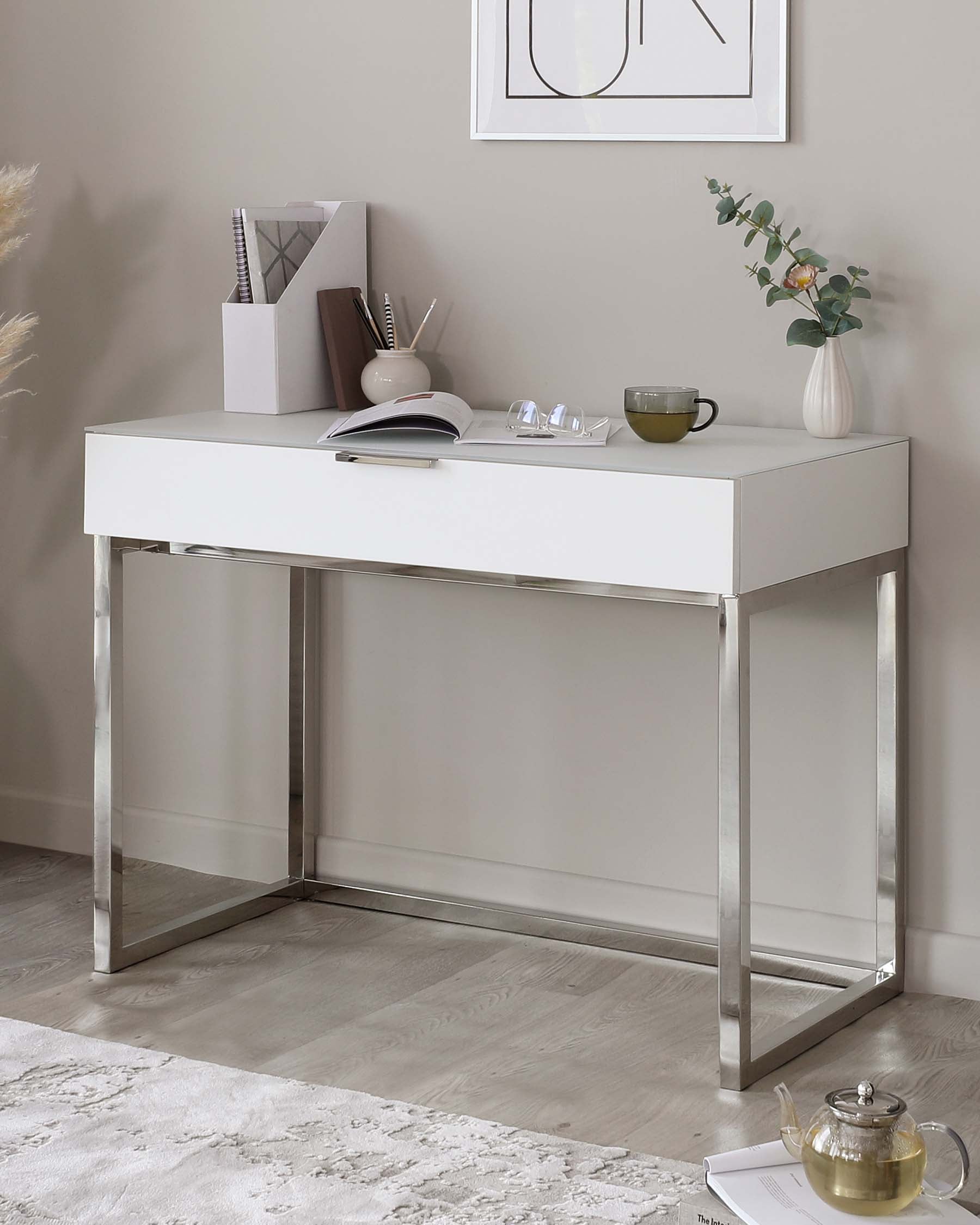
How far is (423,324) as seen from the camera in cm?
285

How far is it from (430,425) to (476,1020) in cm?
89

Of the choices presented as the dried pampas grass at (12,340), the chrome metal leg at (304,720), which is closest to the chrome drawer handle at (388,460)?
the chrome metal leg at (304,720)

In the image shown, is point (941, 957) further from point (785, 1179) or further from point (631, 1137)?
point (785, 1179)

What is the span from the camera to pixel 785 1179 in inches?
61.2

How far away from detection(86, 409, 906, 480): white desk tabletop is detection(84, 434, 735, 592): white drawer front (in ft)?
0.04

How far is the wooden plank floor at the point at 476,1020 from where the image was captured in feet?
7.52

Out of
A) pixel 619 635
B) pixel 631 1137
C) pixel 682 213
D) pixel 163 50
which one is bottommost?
pixel 631 1137

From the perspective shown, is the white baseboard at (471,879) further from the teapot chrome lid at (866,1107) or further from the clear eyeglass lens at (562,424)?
the teapot chrome lid at (866,1107)

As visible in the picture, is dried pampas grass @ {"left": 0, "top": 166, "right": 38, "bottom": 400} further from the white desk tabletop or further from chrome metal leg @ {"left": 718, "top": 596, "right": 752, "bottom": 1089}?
chrome metal leg @ {"left": 718, "top": 596, "right": 752, "bottom": 1089}

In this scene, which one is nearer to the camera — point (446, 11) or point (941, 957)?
point (941, 957)

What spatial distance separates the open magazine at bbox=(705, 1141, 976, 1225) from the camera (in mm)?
1477

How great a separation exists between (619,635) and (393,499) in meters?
0.59

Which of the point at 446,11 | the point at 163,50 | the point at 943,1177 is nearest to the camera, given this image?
the point at 943,1177

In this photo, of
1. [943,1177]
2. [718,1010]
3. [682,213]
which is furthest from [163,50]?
[943,1177]
